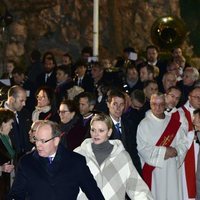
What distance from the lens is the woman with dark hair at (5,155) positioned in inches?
356

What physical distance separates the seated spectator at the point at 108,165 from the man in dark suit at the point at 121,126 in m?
1.93

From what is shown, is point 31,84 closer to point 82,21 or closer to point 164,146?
point 164,146

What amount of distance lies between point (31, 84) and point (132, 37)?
11.1 m

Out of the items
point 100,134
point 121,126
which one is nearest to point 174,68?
point 121,126

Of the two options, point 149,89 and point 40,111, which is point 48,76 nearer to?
point 149,89

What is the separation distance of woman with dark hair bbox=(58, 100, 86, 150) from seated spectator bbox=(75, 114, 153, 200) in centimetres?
214

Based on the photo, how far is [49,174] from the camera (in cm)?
699

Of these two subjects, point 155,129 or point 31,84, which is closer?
point 155,129

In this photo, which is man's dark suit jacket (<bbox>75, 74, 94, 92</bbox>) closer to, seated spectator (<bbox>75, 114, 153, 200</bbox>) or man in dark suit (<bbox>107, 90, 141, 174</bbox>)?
man in dark suit (<bbox>107, 90, 141, 174</bbox>)

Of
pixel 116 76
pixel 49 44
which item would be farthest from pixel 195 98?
pixel 49 44

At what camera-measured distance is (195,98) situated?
1168 centimetres

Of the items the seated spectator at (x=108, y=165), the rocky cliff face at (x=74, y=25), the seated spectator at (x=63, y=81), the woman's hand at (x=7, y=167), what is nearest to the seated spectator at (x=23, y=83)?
the seated spectator at (x=63, y=81)

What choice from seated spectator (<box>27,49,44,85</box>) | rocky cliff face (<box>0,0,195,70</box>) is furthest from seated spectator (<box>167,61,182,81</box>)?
rocky cliff face (<box>0,0,195,70</box>)

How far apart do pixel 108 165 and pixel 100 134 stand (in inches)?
12.9
